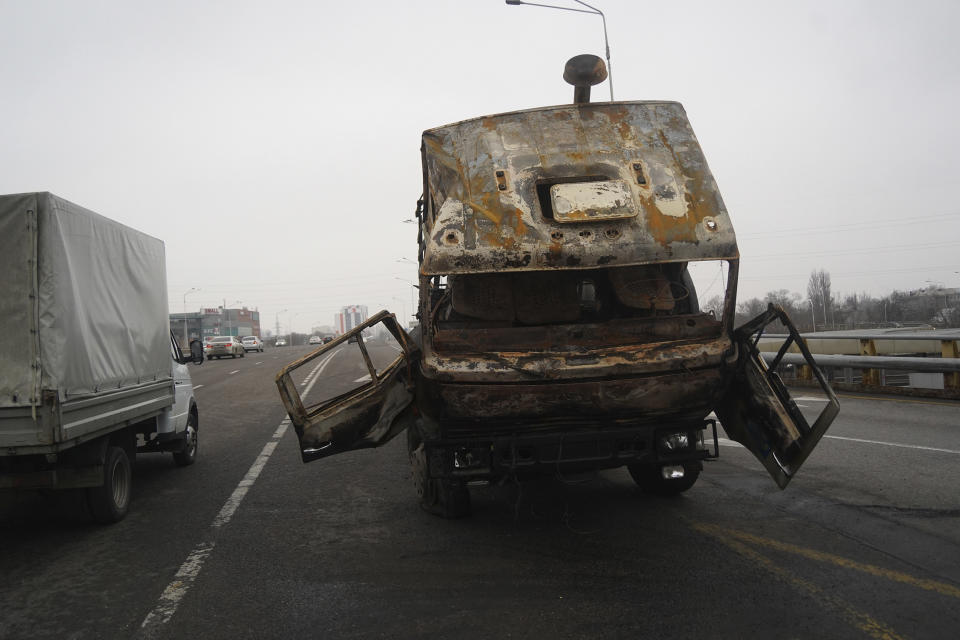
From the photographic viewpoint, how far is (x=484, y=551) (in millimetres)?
4789

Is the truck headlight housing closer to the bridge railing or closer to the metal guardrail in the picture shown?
the metal guardrail

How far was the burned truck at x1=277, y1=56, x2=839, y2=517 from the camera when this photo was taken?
4441mm

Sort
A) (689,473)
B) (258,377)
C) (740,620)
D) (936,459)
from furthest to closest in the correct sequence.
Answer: (258,377)
(936,459)
(689,473)
(740,620)

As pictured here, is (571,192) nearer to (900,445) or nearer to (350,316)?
(900,445)

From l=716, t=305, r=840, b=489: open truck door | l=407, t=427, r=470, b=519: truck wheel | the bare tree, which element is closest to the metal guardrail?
l=716, t=305, r=840, b=489: open truck door

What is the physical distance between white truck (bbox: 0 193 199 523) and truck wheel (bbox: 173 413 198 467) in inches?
59.3

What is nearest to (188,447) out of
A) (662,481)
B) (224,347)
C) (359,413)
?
(359,413)

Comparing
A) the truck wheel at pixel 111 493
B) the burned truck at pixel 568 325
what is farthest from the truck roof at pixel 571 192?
the truck wheel at pixel 111 493

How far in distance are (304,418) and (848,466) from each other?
5286 mm

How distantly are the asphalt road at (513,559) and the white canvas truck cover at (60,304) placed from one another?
1.03 m

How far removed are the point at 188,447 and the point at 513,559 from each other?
17.8 ft

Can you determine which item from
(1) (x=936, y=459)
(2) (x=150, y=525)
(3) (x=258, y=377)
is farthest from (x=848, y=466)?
(3) (x=258, y=377)

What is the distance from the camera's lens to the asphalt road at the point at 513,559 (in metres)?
3.60

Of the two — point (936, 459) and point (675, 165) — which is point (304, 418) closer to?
point (675, 165)
